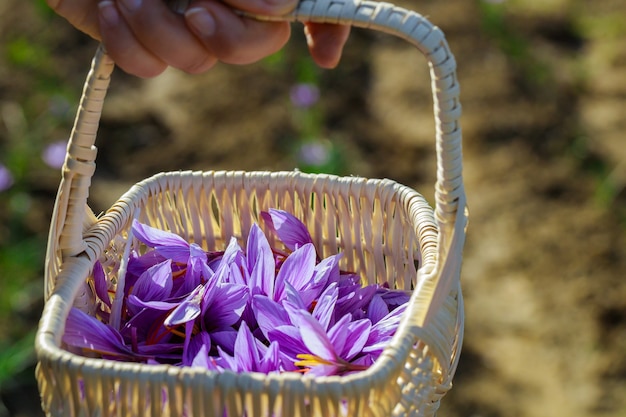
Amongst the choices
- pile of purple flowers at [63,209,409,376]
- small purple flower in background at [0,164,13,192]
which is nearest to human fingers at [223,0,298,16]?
pile of purple flowers at [63,209,409,376]

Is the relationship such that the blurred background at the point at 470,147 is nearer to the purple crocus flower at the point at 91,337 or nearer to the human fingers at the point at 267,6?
the purple crocus flower at the point at 91,337

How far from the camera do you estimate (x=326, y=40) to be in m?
0.83

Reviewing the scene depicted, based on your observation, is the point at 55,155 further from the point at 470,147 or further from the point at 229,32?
the point at 229,32

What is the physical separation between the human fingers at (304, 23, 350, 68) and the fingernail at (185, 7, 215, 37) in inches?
6.1

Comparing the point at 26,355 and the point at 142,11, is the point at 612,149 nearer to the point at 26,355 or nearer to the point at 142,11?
the point at 26,355

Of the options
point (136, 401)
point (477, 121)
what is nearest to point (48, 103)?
point (477, 121)

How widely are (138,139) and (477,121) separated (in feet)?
3.08

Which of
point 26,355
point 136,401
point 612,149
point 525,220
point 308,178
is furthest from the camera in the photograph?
point 612,149

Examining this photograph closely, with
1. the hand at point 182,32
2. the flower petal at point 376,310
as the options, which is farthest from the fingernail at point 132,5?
the flower petal at point 376,310

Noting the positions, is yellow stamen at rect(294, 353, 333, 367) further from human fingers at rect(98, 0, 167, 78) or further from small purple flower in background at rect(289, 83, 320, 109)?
Answer: small purple flower in background at rect(289, 83, 320, 109)

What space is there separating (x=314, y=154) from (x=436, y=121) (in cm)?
126

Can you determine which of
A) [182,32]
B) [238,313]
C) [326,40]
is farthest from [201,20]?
[238,313]

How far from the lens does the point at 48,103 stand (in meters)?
2.26

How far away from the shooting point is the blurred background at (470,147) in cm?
162
